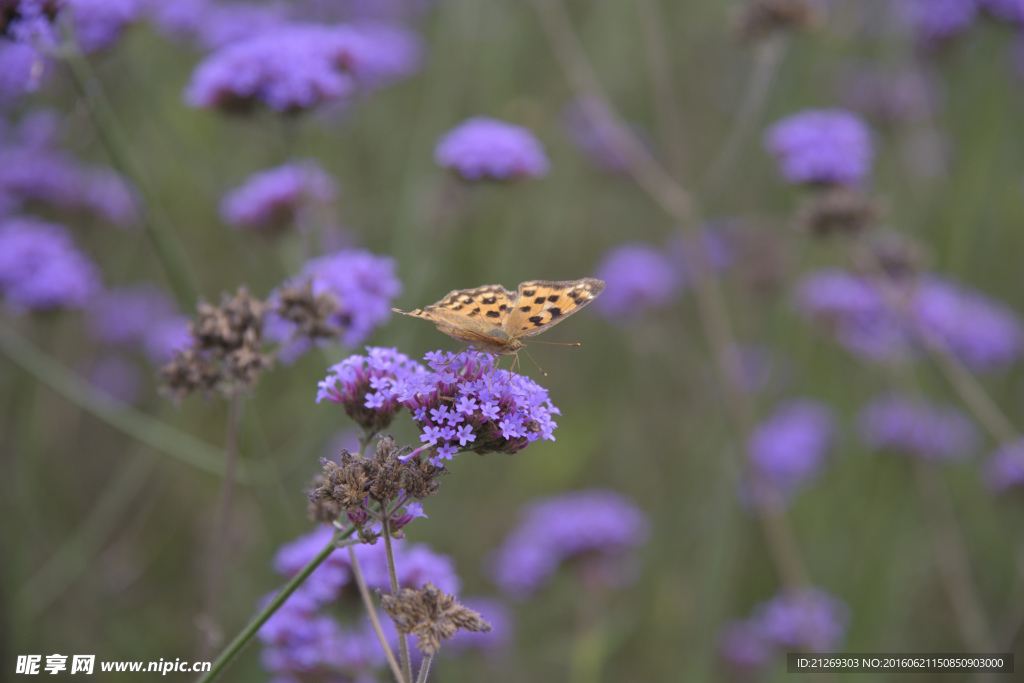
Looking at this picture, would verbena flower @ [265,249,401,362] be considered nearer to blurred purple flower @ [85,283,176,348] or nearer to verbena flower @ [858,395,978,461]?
blurred purple flower @ [85,283,176,348]

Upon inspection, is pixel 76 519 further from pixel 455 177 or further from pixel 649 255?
pixel 649 255

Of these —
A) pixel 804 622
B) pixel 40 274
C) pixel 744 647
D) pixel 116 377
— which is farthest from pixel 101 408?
pixel 744 647

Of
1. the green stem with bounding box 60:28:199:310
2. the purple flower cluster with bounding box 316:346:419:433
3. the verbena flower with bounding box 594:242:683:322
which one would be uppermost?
the verbena flower with bounding box 594:242:683:322

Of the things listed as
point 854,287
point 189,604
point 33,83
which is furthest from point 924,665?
point 33,83

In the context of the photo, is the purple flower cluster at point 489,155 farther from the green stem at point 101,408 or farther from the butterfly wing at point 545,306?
the green stem at point 101,408

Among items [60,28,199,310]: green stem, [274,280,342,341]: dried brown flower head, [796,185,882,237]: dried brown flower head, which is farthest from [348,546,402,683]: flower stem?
[796,185,882,237]: dried brown flower head

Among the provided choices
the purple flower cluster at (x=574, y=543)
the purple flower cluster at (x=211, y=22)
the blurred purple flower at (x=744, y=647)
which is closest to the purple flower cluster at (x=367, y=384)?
the purple flower cluster at (x=574, y=543)
